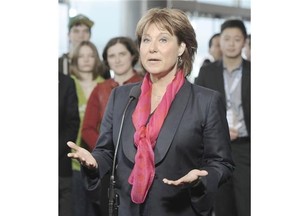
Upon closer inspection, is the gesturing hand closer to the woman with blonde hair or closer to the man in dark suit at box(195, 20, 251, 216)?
the man in dark suit at box(195, 20, 251, 216)

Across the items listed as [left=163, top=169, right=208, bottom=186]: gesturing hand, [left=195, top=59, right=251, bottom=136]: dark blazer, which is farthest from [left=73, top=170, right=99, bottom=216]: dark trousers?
[left=163, top=169, right=208, bottom=186]: gesturing hand

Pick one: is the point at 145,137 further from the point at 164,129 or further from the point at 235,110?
the point at 235,110

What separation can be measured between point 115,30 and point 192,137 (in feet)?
23.0

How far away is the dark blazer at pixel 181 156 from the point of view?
2.72 m

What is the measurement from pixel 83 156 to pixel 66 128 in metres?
2.30

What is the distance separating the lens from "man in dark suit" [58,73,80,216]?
15.9ft

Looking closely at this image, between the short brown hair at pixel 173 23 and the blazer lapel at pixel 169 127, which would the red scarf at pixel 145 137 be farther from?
the short brown hair at pixel 173 23

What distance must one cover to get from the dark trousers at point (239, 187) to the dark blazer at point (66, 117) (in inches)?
47.8

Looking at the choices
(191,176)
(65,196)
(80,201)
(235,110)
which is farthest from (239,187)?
(191,176)

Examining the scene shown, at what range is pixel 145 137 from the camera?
8.98 feet
